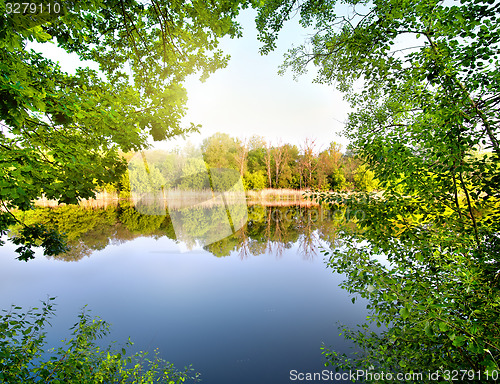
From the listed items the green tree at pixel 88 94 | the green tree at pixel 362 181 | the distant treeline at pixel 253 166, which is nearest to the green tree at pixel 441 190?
the green tree at pixel 362 181

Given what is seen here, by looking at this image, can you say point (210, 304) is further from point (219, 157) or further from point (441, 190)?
point (219, 157)

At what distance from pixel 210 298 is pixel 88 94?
22.2 ft

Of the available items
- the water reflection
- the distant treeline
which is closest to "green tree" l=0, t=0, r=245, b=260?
the water reflection

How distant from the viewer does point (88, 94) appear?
12.0ft

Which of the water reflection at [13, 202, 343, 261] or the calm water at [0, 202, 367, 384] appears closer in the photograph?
the calm water at [0, 202, 367, 384]

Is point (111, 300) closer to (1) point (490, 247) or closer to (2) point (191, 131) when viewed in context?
(2) point (191, 131)

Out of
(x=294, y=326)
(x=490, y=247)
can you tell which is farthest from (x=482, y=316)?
(x=294, y=326)

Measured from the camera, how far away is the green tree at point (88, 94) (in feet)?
8.23

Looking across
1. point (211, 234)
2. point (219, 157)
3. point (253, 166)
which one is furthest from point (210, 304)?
point (253, 166)

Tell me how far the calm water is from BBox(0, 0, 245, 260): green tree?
349 centimetres

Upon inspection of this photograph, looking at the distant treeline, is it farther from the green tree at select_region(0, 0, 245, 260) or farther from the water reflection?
the green tree at select_region(0, 0, 245, 260)

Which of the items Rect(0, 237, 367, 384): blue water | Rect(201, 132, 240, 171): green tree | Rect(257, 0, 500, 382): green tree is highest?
Rect(201, 132, 240, 171): green tree

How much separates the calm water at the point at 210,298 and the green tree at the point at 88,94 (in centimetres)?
349

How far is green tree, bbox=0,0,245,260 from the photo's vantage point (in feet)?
8.23
